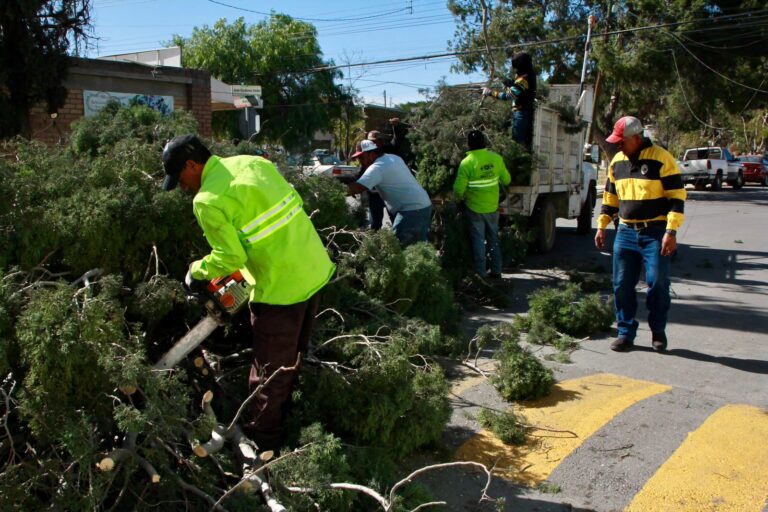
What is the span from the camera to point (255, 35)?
30.6 metres

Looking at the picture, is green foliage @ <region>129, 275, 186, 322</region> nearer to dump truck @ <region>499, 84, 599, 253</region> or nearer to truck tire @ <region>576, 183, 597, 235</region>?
dump truck @ <region>499, 84, 599, 253</region>

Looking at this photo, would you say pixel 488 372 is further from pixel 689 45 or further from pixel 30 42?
pixel 689 45

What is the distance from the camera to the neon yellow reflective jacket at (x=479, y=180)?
821cm


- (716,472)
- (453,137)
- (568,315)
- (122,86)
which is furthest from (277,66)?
(716,472)

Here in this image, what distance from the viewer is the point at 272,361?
139 inches

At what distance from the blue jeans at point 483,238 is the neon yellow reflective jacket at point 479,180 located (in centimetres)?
11

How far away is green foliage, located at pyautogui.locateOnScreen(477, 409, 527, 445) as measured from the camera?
4277 mm

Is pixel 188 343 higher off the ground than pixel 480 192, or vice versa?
pixel 480 192

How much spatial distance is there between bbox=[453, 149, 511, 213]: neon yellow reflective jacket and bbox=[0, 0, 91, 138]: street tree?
596 centimetres

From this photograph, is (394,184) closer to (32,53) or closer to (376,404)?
(376,404)

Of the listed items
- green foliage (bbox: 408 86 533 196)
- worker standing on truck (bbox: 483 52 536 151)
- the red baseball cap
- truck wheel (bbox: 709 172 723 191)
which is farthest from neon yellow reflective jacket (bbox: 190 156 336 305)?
truck wheel (bbox: 709 172 723 191)

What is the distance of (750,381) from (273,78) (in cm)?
2806

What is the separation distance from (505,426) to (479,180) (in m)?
4.44

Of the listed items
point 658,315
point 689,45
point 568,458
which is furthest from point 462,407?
point 689,45
